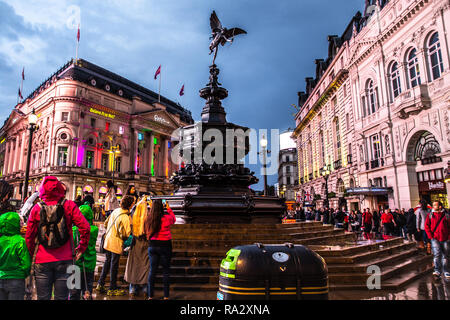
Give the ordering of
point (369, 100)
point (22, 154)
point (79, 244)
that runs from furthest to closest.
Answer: point (22, 154)
point (369, 100)
point (79, 244)

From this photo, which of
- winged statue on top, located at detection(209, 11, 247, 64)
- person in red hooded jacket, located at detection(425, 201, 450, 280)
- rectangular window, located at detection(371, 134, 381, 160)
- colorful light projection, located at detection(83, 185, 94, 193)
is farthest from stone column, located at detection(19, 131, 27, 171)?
person in red hooded jacket, located at detection(425, 201, 450, 280)

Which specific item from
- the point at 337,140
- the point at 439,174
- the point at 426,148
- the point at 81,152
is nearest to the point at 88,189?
the point at 81,152

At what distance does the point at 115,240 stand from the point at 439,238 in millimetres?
7974

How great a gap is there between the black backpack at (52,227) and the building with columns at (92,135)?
36.5 metres

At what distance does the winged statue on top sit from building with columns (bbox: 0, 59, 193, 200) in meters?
Answer: 29.4

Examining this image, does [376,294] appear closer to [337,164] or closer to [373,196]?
[373,196]

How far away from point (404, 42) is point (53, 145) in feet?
162

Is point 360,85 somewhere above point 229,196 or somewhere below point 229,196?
above

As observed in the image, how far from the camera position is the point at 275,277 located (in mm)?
3465

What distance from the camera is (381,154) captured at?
27219mm

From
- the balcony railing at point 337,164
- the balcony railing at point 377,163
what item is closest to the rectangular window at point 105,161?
the balcony railing at point 337,164

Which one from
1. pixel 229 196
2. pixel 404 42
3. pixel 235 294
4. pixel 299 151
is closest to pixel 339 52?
pixel 404 42

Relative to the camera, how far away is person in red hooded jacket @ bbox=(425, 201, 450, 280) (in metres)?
7.25

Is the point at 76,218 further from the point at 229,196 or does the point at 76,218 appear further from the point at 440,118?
the point at 440,118
